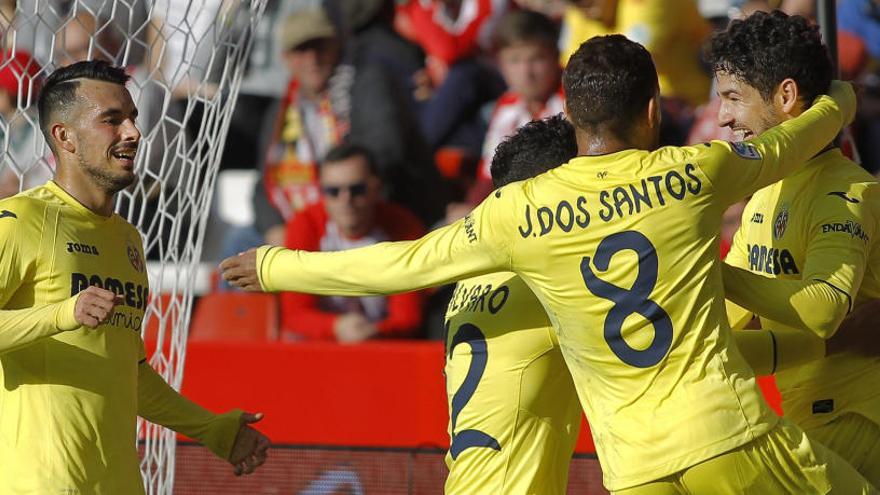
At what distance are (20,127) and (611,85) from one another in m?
5.66

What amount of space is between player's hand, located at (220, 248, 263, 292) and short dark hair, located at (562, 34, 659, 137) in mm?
1159

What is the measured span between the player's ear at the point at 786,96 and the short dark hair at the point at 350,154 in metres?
5.05

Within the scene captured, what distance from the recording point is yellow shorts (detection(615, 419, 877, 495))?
3895mm

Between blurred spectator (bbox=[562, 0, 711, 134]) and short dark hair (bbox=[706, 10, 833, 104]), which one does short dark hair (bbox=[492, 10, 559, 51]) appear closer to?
blurred spectator (bbox=[562, 0, 711, 134])

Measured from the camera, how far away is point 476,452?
15.1 feet

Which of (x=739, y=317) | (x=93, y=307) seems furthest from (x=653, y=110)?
(x=93, y=307)

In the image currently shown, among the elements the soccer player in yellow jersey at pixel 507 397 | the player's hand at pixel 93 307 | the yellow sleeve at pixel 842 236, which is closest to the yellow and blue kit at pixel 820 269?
the yellow sleeve at pixel 842 236

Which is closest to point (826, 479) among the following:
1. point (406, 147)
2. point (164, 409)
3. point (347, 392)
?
point (164, 409)

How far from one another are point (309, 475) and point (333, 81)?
3.95 m

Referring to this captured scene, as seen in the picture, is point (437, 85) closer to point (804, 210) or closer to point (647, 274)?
point (804, 210)

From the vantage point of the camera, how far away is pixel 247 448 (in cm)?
530

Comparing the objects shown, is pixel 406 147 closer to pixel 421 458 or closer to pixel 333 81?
pixel 333 81

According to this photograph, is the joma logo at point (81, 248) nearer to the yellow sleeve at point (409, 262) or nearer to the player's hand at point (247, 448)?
the yellow sleeve at point (409, 262)

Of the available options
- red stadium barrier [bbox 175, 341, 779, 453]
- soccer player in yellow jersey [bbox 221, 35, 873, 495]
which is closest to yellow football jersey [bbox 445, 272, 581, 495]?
soccer player in yellow jersey [bbox 221, 35, 873, 495]
